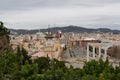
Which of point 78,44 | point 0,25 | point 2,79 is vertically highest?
point 0,25


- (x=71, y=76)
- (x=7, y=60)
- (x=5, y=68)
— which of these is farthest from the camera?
(x=7, y=60)

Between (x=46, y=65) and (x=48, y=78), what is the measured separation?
698cm

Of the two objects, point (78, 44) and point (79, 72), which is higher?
point (79, 72)

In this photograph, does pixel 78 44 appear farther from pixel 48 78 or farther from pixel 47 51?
pixel 48 78

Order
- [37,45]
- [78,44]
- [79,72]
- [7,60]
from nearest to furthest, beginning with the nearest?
[79,72] → [7,60] → [37,45] → [78,44]

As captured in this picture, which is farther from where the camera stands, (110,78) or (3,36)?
(3,36)

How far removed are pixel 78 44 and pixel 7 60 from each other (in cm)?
9218

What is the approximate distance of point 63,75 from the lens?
21.6 meters

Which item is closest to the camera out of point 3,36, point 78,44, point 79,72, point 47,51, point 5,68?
point 79,72

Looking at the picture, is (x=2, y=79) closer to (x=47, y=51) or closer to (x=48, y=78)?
(x=48, y=78)

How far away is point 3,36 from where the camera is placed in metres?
35.8

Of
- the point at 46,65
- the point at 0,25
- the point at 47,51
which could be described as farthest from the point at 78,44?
the point at 46,65

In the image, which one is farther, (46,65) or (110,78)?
(46,65)

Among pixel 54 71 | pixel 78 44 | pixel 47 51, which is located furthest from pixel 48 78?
pixel 78 44
